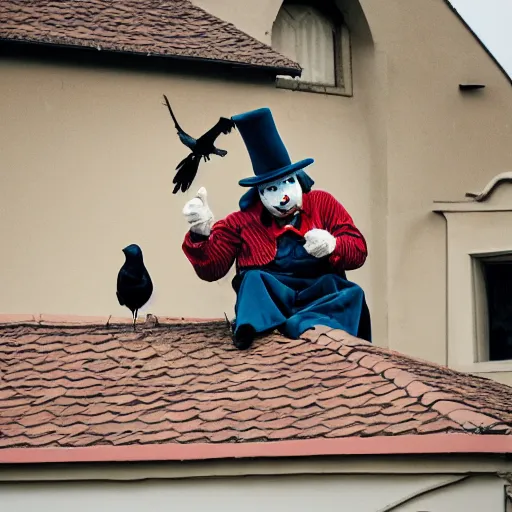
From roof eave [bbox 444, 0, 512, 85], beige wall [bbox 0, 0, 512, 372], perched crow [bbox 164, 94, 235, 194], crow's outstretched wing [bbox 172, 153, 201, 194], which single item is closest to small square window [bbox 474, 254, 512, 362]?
beige wall [bbox 0, 0, 512, 372]

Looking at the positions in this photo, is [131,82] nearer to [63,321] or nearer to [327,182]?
[327,182]

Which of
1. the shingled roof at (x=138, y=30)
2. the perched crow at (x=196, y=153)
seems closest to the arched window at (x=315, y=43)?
the shingled roof at (x=138, y=30)

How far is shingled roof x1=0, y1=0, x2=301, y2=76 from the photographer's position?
43.3 feet

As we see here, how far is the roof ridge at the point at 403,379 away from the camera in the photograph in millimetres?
7551

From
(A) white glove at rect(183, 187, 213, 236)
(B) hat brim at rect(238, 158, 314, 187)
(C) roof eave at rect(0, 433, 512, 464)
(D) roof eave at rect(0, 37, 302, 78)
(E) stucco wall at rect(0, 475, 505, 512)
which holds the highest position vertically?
(D) roof eave at rect(0, 37, 302, 78)

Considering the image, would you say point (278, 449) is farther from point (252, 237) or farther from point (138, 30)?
point (138, 30)

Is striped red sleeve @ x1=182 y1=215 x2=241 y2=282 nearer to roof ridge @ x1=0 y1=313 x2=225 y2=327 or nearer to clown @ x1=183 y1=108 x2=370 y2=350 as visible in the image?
clown @ x1=183 y1=108 x2=370 y2=350

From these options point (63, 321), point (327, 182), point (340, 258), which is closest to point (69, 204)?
point (327, 182)

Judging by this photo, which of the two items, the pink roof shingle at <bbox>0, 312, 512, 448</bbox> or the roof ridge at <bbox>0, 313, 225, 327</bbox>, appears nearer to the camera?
the pink roof shingle at <bbox>0, 312, 512, 448</bbox>

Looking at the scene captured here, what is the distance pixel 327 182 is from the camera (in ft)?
47.4

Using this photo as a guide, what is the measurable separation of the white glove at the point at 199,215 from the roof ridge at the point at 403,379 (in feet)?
2.90

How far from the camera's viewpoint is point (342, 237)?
9398 millimetres

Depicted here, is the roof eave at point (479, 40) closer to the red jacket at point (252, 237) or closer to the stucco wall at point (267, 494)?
the red jacket at point (252, 237)

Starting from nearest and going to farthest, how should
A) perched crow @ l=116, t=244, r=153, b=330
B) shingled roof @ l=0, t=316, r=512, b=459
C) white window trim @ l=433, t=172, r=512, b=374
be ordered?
shingled roof @ l=0, t=316, r=512, b=459, perched crow @ l=116, t=244, r=153, b=330, white window trim @ l=433, t=172, r=512, b=374
